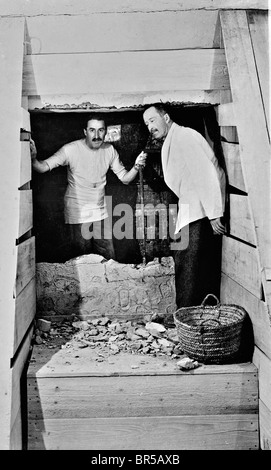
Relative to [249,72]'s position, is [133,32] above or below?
above

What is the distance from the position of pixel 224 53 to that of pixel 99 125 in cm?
78

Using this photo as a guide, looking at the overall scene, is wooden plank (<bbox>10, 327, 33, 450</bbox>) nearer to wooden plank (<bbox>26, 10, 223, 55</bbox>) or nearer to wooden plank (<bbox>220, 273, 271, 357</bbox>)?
wooden plank (<bbox>220, 273, 271, 357</bbox>)

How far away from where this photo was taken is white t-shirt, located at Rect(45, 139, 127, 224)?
3.30 metres

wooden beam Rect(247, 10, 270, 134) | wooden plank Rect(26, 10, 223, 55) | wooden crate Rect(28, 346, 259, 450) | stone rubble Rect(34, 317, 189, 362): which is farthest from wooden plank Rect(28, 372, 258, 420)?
wooden plank Rect(26, 10, 223, 55)

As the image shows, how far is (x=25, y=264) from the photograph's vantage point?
3.04 metres

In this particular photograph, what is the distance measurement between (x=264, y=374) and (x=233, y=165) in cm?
112

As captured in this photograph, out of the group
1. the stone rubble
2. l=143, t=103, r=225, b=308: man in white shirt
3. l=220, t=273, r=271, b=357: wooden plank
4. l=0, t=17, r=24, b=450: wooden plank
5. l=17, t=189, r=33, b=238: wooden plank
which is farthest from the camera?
l=143, t=103, r=225, b=308: man in white shirt

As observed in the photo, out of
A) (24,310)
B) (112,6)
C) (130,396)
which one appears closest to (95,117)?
(112,6)

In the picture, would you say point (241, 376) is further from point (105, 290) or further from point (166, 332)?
point (105, 290)

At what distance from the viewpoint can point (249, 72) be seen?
111 inches

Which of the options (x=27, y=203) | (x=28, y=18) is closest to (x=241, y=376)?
(x=27, y=203)

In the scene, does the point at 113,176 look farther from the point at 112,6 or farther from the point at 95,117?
the point at 112,6

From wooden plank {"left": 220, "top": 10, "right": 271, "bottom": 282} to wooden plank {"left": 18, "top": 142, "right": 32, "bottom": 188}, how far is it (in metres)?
1.06

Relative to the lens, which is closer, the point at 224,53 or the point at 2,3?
the point at 2,3
